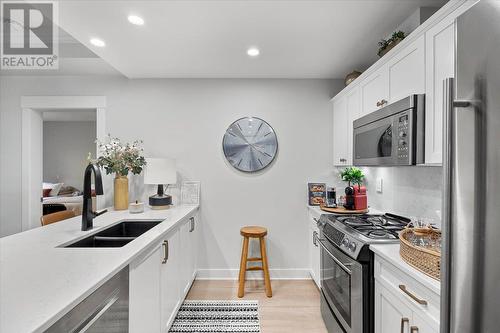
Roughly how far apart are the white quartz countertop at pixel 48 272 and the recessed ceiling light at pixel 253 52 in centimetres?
178

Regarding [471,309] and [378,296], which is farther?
[378,296]

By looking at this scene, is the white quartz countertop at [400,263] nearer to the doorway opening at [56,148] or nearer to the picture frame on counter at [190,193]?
the picture frame on counter at [190,193]

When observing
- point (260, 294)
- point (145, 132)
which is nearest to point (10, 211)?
point (145, 132)

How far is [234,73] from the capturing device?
2.88m

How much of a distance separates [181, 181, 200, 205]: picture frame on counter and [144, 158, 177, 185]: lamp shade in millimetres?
336

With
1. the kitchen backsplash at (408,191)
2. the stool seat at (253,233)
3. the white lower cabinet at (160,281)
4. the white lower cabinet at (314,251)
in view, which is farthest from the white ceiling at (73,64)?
the kitchen backsplash at (408,191)

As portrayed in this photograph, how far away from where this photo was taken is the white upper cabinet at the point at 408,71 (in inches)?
58.2

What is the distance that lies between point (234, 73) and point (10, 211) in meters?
3.17

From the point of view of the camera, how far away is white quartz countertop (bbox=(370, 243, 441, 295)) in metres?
1.00

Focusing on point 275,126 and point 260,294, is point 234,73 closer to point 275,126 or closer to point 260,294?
point 275,126

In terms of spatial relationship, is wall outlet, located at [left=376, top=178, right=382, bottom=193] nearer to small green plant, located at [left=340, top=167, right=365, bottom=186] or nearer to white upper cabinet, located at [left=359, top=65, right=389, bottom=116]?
small green plant, located at [left=340, top=167, right=365, bottom=186]

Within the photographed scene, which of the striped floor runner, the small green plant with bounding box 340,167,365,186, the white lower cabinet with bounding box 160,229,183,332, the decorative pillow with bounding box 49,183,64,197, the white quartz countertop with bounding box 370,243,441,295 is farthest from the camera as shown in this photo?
the decorative pillow with bounding box 49,183,64,197

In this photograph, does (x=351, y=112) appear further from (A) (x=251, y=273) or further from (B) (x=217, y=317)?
(B) (x=217, y=317)

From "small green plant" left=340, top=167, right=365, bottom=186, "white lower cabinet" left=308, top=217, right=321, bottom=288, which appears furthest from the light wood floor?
"small green plant" left=340, top=167, right=365, bottom=186
